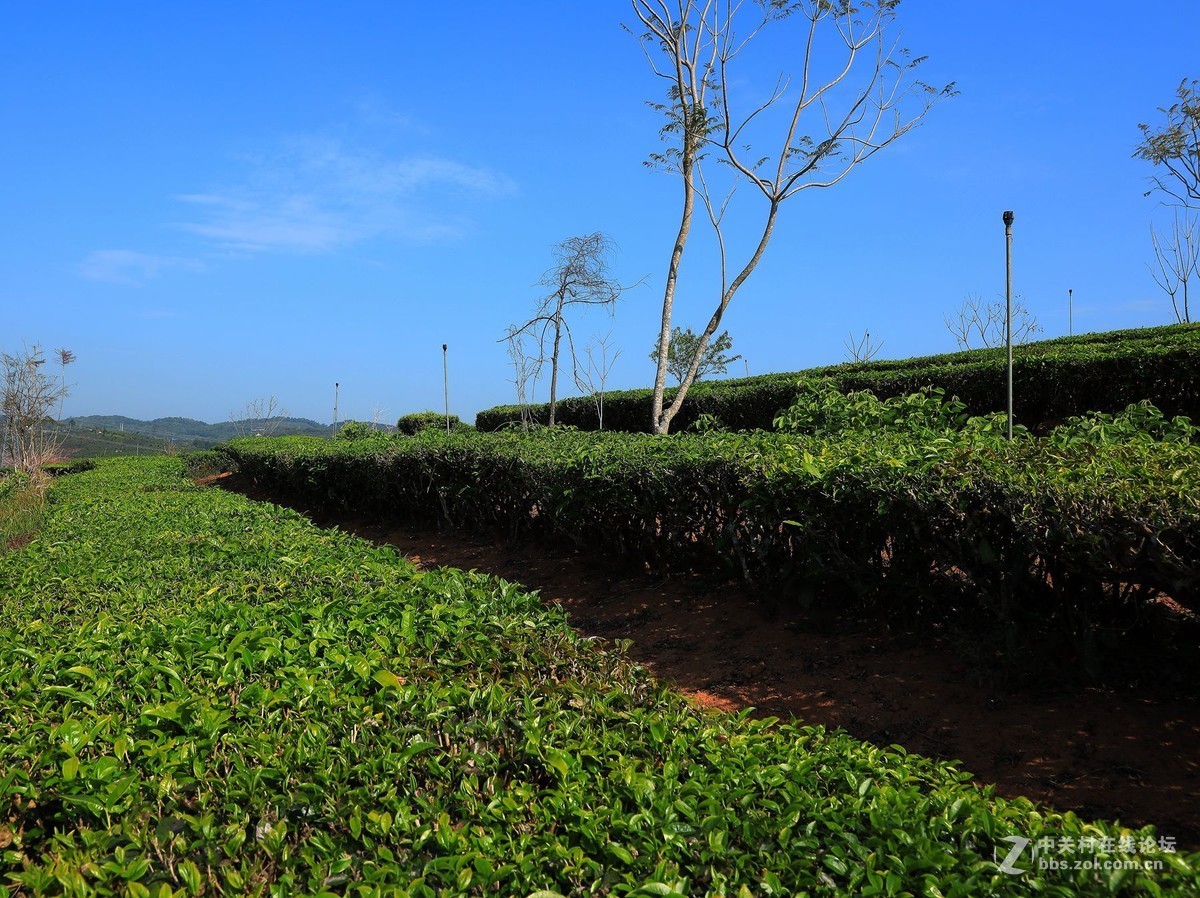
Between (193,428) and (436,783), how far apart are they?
5214cm

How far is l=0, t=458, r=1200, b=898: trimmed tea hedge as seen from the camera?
1727 mm

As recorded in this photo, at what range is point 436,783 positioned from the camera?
2.11 meters

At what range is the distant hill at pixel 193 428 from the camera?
26547 millimetres

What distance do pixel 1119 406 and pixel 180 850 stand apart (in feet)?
37.8

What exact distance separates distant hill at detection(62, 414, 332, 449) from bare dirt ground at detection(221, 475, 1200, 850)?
17.3 m

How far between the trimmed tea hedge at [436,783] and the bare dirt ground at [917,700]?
2.73ft

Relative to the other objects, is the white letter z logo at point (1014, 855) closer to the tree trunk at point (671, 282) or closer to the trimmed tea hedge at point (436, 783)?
the trimmed tea hedge at point (436, 783)

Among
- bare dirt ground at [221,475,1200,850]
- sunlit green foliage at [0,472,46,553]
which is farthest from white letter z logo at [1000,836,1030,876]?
sunlit green foliage at [0,472,46,553]

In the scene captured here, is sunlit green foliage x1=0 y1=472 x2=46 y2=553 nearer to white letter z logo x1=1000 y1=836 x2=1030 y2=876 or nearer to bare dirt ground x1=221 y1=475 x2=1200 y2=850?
bare dirt ground x1=221 y1=475 x2=1200 y2=850

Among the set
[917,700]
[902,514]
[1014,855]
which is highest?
[902,514]

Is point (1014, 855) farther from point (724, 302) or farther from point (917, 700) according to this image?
point (724, 302)

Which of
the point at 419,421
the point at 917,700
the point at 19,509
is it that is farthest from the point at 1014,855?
the point at 419,421

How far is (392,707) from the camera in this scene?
2.38 m

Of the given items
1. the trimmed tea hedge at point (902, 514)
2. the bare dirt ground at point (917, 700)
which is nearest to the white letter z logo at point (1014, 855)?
the bare dirt ground at point (917, 700)
